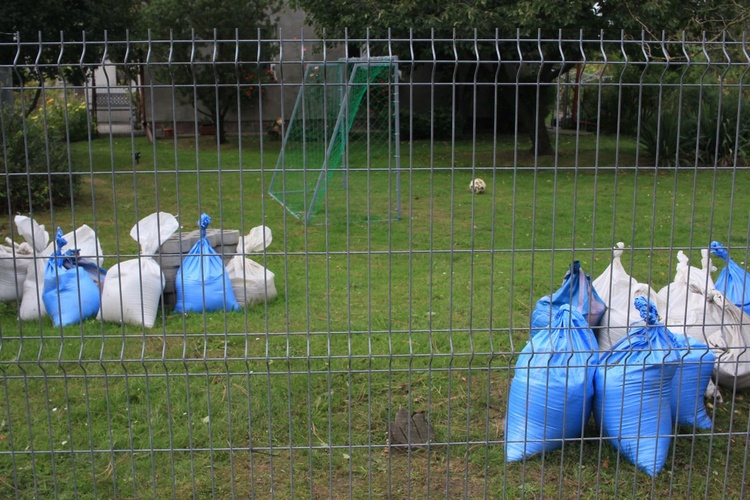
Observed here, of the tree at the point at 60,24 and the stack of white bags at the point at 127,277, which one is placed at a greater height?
the tree at the point at 60,24

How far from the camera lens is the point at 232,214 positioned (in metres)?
10.0

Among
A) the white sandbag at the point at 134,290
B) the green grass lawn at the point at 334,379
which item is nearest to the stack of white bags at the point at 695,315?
the green grass lawn at the point at 334,379

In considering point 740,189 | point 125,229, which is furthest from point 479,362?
point 740,189

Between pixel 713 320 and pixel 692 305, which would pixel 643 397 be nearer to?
pixel 713 320

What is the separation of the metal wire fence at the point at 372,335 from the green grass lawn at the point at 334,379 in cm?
2

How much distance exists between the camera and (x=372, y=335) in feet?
18.8

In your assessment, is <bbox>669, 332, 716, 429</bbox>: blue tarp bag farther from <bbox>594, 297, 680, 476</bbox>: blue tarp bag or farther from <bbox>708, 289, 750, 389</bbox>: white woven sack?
<bbox>708, 289, 750, 389</bbox>: white woven sack

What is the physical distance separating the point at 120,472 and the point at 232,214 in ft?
20.5

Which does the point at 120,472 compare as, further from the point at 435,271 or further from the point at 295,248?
the point at 295,248

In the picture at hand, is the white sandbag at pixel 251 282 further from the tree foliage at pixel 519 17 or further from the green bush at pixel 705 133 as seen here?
the green bush at pixel 705 133

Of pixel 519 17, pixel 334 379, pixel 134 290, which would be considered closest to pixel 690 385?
pixel 334 379

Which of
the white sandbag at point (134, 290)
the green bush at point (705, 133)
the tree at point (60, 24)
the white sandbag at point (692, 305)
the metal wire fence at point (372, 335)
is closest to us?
the metal wire fence at point (372, 335)

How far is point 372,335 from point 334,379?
0.82 meters

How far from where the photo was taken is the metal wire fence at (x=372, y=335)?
3311 mm
